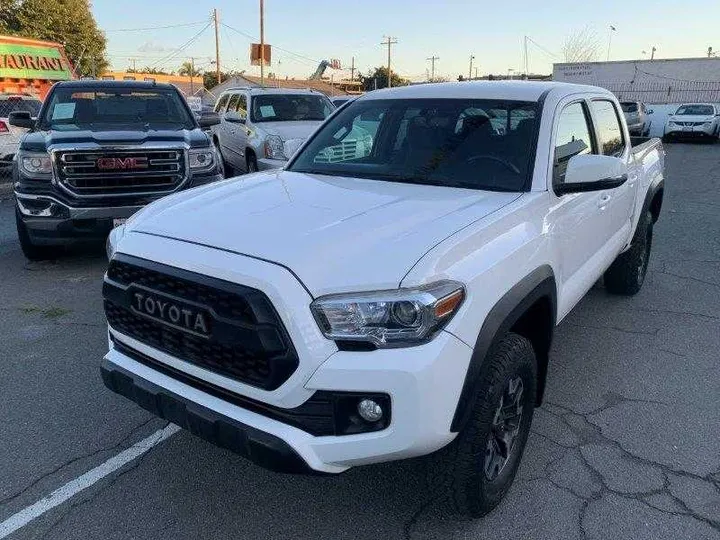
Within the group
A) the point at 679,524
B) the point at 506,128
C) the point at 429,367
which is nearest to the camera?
the point at 429,367

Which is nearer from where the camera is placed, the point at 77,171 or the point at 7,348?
the point at 7,348

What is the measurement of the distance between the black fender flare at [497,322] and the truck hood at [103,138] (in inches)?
179

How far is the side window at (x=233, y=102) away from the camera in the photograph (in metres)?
11.6

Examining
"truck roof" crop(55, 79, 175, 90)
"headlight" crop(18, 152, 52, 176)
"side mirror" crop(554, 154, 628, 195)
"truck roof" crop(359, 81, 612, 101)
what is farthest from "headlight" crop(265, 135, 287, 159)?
"side mirror" crop(554, 154, 628, 195)

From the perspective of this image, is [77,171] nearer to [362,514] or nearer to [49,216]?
[49,216]

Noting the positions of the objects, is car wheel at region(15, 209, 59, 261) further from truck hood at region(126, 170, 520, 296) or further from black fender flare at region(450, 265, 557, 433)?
black fender flare at region(450, 265, 557, 433)

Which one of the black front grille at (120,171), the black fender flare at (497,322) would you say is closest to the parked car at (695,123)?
the black front grille at (120,171)

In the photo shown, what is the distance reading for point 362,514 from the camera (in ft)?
8.55

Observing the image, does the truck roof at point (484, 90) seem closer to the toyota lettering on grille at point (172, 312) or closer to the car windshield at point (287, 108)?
the toyota lettering on grille at point (172, 312)

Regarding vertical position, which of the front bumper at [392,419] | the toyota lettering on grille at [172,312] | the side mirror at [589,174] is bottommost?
the front bumper at [392,419]

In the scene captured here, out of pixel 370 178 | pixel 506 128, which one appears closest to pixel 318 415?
pixel 370 178

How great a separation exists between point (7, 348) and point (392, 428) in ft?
11.1

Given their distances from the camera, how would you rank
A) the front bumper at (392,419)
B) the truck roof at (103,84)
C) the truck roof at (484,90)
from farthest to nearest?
the truck roof at (103,84) → the truck roof at (484,90) → the front bumper at (392,419)

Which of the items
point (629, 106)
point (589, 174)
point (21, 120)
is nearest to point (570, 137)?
point (589, 174)
